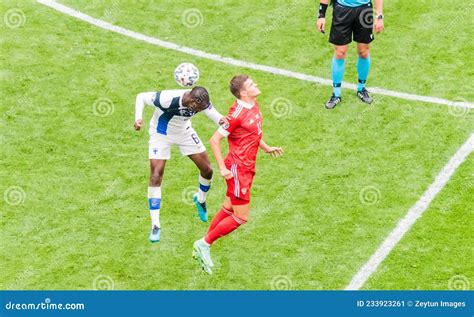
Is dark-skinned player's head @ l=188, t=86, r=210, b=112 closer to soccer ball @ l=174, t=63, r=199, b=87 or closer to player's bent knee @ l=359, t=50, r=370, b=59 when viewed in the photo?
soccer ball @ l=174, t=63, r=199, b=87

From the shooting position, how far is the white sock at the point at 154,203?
1255 centimetres

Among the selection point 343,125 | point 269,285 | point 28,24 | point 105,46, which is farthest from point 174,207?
point 28,24

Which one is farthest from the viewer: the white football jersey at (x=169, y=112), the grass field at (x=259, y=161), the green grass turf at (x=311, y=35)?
the green grass turf at (x=311, y=35)

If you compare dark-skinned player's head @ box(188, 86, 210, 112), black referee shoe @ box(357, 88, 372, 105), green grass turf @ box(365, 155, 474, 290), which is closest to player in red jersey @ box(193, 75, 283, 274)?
dark-skinned player's head @ box(188, 86, 210, 112)

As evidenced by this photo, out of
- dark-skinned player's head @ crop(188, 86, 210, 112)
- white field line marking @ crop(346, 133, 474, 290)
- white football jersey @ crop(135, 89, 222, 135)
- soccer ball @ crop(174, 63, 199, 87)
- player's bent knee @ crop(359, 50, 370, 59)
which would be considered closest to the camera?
dark-skinned player's head @ crop(188, 86, 210, 112)

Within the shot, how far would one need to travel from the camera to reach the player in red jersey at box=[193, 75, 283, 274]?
459 inches

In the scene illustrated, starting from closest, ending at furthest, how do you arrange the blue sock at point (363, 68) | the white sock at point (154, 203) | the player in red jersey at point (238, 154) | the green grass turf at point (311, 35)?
the player in red jersey at point (238, 154) → the white sock at point (154, 203) → the blue sock at point (363, 68) → the green grass turf at point (311, 35)

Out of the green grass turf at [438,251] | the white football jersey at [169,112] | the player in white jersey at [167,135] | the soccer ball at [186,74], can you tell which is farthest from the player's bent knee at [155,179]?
the green grass turf at [438,251]

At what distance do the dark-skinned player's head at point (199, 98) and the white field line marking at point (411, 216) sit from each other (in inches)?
113

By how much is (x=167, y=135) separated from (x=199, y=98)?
955 mm

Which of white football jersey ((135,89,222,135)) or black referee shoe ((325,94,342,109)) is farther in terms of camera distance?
black referee shoe ((325,94,342,109))

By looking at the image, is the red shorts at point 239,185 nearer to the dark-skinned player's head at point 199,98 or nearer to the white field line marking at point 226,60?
the dark-skinned player's head at point 199,98

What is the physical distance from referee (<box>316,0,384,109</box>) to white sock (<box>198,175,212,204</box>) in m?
3.52

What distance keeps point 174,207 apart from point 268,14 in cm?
574
